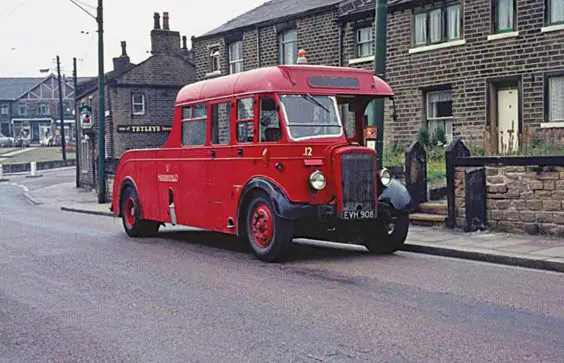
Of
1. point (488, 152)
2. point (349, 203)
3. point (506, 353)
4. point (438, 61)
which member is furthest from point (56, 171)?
point (506, 353)

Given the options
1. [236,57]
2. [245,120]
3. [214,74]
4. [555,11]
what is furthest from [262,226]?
[214,74]

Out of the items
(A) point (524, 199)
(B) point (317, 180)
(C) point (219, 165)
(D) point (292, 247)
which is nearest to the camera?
(B) point (317, 180)

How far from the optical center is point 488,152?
16906 millimetres

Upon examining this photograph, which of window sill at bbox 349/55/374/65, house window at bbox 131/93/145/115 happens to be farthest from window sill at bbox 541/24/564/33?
house window at bbox 131/93/145/115

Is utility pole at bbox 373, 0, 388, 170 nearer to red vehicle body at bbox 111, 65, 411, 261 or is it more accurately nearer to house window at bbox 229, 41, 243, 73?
red vehicle body at bbox 111, 65, 411, 261

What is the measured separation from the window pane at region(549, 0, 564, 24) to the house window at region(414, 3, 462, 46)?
294cm

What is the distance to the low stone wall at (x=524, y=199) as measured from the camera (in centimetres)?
1212

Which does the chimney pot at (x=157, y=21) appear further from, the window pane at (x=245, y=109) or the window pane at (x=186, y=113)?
the window pane at (x=245, y=109)

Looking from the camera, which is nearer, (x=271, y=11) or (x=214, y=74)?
(x=271, y=11)

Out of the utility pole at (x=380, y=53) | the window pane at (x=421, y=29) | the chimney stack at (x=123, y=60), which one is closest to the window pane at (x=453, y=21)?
the window pane at (x=421, y=29)

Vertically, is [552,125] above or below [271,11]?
below

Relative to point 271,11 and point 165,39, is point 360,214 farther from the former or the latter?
point 165,39

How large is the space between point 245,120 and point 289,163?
121 cm

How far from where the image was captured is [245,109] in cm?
1152
